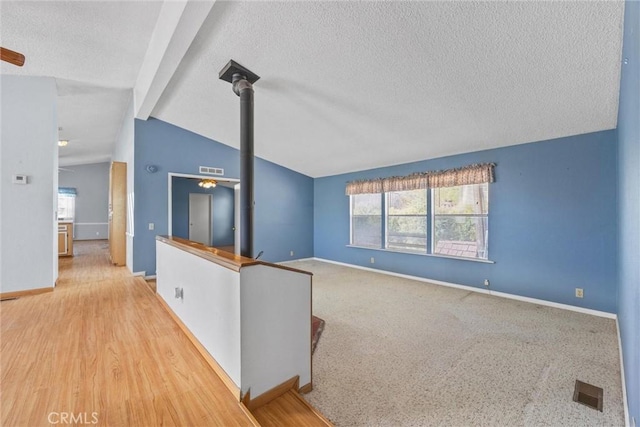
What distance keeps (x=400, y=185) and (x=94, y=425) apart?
5.21 m

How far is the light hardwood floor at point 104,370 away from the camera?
150 cm

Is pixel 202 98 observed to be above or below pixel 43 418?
above

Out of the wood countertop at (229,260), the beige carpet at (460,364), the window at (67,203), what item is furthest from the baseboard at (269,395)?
the window at (67,203)

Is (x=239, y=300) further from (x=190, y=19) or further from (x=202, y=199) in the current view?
(x=202, y=199)

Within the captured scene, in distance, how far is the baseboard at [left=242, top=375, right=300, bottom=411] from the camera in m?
1.66

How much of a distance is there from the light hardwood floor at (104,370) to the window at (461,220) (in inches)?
169

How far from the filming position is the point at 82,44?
3.12 metres

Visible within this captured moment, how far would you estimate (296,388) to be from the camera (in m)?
1.94

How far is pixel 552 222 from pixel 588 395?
2.50 metres

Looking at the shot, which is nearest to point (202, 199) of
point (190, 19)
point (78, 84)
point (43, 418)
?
point (78, 84)

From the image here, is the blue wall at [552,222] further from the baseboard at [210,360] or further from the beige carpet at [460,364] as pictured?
the baseboard at [210,360]

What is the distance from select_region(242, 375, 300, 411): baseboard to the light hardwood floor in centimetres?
7

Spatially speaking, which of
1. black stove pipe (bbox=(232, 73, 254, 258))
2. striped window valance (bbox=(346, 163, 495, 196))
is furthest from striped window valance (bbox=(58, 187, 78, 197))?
black stove pipe (bbox=(232, 73, 254, 258))

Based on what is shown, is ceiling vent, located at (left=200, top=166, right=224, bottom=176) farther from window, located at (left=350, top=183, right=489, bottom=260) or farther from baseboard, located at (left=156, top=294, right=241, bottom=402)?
baseboard, located at (left=156, top=294, right=241, bottom=402)
